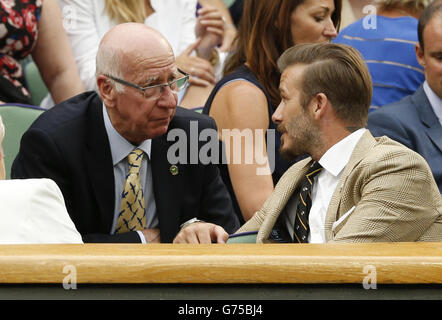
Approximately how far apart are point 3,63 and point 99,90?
83cm

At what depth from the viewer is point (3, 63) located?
11.2ft

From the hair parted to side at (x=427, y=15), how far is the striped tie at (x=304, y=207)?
40.8 inches

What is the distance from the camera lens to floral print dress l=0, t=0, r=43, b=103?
3367 millimetres

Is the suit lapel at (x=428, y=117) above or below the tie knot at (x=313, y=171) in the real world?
below

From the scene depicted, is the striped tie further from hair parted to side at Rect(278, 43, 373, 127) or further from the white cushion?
the white cushion

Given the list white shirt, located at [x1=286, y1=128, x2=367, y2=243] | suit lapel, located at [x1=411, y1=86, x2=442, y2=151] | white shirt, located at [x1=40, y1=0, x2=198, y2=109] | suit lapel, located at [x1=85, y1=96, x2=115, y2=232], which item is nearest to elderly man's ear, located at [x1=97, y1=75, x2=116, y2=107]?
suit lapel, located at [x1=85, y1=96, x2=115, y2=232]

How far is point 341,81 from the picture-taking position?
2572mm

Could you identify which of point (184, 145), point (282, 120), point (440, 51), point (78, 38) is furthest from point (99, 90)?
point (440, 51)

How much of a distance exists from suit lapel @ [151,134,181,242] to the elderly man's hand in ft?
0.38

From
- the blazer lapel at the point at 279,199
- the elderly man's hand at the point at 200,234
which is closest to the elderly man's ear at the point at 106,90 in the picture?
the elderly man's hand at the point at 200,234

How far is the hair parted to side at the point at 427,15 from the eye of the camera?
3.27 metres

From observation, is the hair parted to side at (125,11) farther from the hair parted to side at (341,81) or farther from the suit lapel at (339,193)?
the suit lapel at (339,193)

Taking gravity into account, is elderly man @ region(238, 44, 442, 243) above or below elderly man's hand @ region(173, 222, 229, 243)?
above

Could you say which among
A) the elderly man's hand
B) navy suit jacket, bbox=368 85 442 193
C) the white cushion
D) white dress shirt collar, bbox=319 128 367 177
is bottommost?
the elderly man's hand
